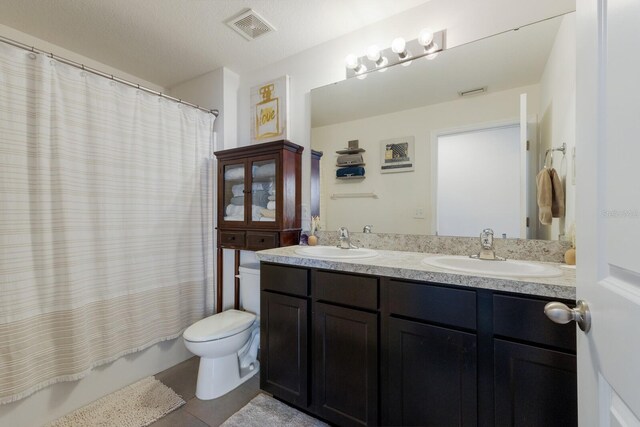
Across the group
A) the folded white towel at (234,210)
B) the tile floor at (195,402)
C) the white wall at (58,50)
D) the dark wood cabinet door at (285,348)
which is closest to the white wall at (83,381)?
the white wall at (58,50)

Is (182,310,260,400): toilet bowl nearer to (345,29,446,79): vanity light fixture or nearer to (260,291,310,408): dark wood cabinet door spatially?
(260,291,310,408): dark wood cabinet door

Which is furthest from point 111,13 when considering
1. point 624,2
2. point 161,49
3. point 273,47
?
Result: point 624,2

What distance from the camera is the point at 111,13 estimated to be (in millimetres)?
1734

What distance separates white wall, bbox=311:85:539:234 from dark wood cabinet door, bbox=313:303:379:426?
696 millimetres

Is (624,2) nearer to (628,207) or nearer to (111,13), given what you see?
(628,207)

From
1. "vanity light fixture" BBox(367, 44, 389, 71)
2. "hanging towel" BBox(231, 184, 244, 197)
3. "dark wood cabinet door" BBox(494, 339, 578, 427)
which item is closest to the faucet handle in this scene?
"dark wood cabinet door" BBox(494, 339, 578, 427)

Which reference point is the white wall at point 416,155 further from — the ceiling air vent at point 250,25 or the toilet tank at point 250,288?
the ceiling air vent at point 250,25

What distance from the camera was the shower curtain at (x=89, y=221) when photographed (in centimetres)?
144

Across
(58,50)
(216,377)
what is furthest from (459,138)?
(58,50)

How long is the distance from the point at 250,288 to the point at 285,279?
668mm

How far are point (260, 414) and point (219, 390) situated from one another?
0.35 metres

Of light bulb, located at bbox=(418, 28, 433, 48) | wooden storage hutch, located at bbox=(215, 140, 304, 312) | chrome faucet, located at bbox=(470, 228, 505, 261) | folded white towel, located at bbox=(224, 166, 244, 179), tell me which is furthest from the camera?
folded white towel, located at bbox=(224, 166, 244, 179)

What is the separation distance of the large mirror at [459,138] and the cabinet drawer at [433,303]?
1.93 ft

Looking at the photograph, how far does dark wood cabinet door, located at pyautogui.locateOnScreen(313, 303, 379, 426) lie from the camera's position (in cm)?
129
